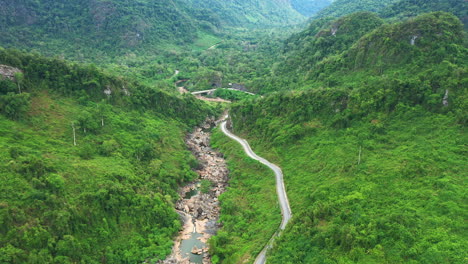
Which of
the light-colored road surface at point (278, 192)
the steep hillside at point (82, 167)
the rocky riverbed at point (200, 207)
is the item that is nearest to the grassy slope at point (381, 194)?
the light-colored road surface at point (278, 192)

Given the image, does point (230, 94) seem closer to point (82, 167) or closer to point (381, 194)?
point (82, 167)

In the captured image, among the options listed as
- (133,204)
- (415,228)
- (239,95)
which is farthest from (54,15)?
(415,228)

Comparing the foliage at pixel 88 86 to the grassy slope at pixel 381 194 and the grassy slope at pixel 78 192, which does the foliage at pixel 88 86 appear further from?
the grassy slope at pixel 381 194

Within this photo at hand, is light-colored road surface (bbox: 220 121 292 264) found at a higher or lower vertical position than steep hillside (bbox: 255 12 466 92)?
lower

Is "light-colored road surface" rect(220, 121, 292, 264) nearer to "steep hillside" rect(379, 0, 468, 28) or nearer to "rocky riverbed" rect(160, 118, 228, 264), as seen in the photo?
"rocky riverbed" rect(160, 118, 228, 264)

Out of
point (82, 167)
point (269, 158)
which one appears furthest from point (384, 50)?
point (82, 167)

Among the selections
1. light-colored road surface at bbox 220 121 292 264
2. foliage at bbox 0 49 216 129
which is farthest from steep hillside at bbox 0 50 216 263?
light-colored road surface at bbox 220 121 292 264
